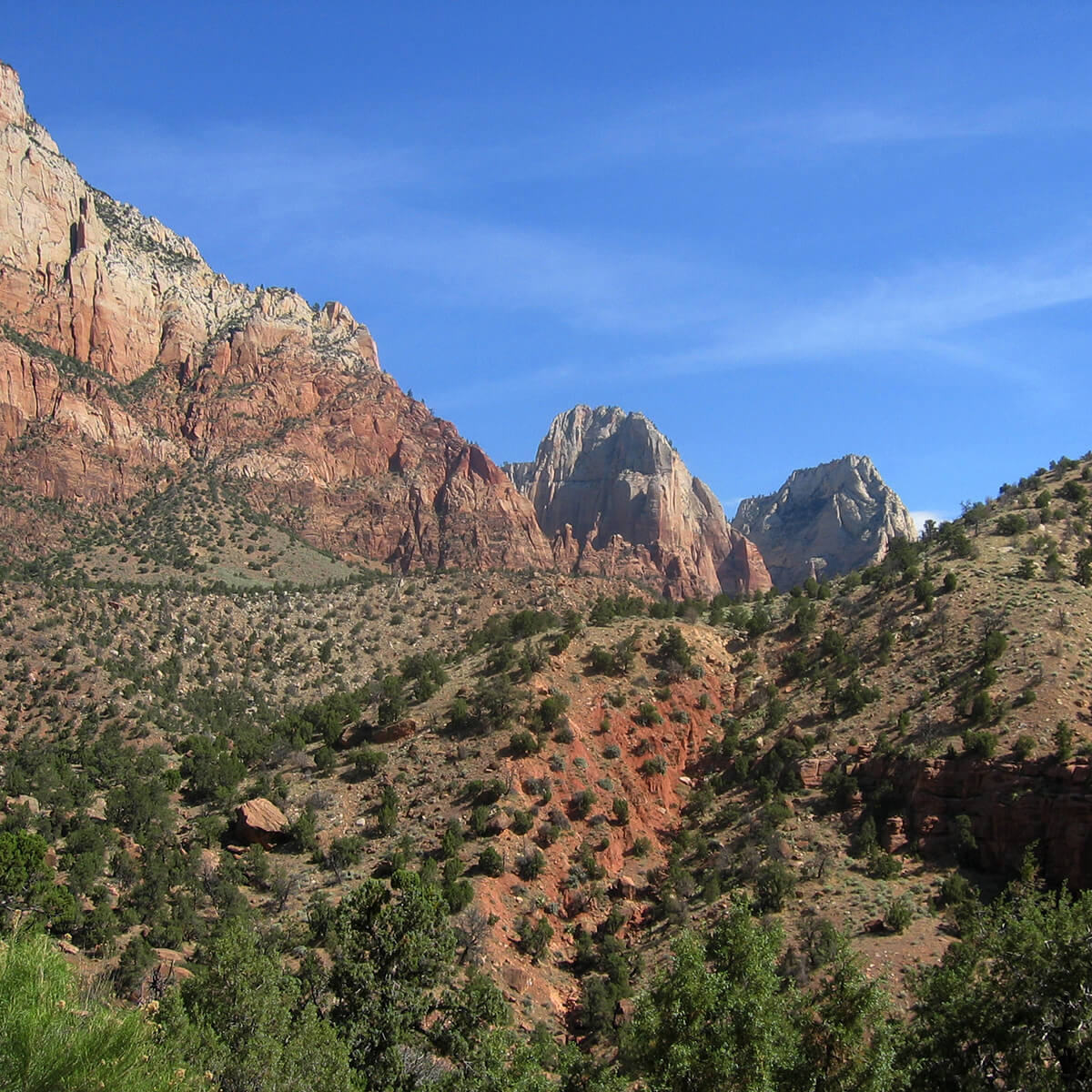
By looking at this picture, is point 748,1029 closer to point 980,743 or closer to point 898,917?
point 898,917

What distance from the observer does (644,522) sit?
17738cm

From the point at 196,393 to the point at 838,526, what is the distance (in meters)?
117

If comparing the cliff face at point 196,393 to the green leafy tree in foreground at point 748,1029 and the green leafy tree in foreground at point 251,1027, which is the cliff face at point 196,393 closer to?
the green leafy tree in foreground at point 251,1027

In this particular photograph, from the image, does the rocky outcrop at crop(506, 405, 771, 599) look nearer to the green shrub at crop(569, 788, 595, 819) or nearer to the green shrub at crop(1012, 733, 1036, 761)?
the green shrub at crop(569, 788, 595, 819)

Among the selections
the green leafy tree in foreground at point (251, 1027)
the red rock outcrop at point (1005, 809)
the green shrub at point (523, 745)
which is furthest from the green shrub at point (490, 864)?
the red rock outcrop at point (1005, 809)

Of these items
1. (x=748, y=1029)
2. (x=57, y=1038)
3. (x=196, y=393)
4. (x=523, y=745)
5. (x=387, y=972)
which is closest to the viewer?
(x=57, y=1038)

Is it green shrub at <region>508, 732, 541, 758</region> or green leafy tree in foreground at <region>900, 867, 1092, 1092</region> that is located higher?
green shrub at <region>508, 732, 541, 758</region>

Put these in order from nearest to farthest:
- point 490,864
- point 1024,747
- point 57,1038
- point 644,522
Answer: point 57,1038, point 490,864, point 1024,747, point 644,522

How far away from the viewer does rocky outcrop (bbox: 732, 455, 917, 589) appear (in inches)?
7047

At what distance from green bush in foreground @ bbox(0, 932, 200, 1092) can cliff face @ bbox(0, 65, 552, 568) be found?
105972 mm

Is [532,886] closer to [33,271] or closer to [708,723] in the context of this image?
[708,723]

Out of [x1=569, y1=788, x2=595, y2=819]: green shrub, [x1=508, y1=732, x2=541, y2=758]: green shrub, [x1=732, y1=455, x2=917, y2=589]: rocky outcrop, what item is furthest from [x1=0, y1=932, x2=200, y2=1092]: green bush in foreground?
[x1=732, y1=455, x2=917, y2=589]: rocky outcrop

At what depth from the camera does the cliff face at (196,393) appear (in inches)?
4564

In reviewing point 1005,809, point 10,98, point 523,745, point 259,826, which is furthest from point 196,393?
point 1005,809
